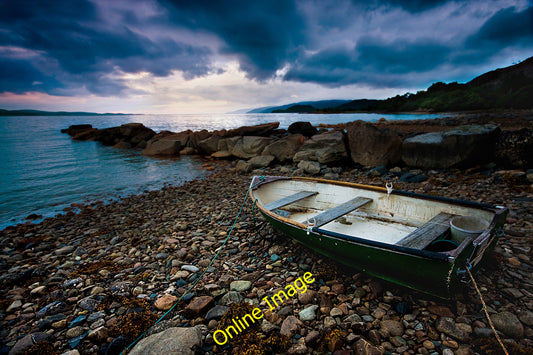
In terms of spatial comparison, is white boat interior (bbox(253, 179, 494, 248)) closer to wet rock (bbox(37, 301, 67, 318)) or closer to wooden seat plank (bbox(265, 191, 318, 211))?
wooden seat plank (bbox(265, 191, 318, 211))

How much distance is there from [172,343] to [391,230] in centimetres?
462

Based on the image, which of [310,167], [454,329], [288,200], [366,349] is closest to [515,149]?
[310,167]

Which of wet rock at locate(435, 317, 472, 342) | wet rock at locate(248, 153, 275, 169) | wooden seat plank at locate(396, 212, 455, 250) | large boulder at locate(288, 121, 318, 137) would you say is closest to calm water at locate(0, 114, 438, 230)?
wet rock at locate(248, 153, 275, 169)

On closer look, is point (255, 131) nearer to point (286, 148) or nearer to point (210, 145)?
point (210, 145)

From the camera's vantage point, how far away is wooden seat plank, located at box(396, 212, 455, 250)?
388cm

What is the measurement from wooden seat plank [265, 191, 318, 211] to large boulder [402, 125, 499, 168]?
23.7 feet

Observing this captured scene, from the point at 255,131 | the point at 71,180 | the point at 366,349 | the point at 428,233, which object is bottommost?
the point at 71,180

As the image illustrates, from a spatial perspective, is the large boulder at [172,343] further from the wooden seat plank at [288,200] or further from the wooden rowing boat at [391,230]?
the wooden seat plank at [288,200]

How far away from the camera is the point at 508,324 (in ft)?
10.0

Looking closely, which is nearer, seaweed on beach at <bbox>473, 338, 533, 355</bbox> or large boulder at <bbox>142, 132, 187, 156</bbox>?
seaweed on beach at <bbox>473, 338, 533, 355</bbox>

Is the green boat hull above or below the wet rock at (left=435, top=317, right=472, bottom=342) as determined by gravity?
above

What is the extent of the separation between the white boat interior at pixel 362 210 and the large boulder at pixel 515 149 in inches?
292

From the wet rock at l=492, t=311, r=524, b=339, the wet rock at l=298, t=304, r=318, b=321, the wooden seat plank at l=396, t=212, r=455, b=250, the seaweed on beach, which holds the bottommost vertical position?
the wet rock at l=298, t=304, r=318, b=321

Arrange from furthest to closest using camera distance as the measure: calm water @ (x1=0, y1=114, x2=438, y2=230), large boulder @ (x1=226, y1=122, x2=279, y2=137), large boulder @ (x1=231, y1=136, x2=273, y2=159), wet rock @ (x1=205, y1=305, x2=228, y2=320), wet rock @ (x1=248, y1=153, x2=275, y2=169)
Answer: large boulder @ (x1=226, y1=122, x2=279, y2=137) < large boulder @ (x1=231, y1=136, x2=273, y2=159) < wet rock @ (x1=248, y1=153, x2=275, y2=169) < calm water @ (x1=0, y1=114, x2=438, y2=230) < wet rock @ (x1=205, y1=305, x2=228, y2=320)
